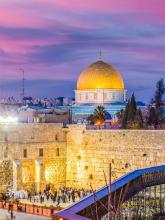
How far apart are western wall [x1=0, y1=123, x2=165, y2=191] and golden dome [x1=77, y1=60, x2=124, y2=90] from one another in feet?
55.7

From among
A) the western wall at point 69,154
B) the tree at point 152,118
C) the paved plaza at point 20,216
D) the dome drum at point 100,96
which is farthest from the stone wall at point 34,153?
the dome drum at point 100,96

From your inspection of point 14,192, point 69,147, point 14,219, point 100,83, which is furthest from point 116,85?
point 14,219

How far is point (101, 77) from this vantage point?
54.7 m

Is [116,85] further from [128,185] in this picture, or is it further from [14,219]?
[128,185]

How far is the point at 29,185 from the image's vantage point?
36.2 m

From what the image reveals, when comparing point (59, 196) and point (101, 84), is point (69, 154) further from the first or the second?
point (101, 84)

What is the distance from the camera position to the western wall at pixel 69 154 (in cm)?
3488

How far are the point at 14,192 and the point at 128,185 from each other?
14.5m

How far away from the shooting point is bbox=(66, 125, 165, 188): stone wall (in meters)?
34.3

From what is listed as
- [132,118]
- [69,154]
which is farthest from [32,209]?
[132,118]

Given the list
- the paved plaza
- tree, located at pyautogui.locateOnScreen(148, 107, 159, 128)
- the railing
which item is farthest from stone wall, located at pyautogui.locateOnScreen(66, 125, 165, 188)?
the paved plaza

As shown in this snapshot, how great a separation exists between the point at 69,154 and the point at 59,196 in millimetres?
5053

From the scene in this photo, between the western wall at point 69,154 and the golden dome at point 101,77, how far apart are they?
1699 centimetres

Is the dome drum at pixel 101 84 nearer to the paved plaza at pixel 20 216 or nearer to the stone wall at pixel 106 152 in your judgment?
the stone wall at pixel 106 152
